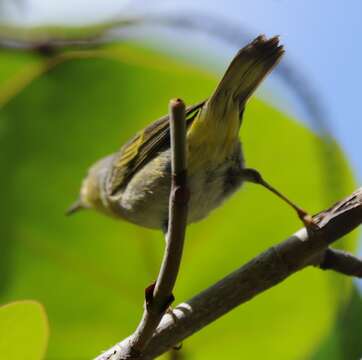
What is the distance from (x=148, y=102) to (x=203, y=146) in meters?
0.32

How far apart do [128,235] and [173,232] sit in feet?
2.81

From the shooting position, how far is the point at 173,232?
1.22m

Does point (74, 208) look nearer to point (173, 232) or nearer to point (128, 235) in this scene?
point (128, 235)

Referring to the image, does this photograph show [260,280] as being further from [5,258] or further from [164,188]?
[164,188]

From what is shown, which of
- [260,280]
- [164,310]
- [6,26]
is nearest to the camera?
[164,310]

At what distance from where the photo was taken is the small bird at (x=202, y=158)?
74.9 inches

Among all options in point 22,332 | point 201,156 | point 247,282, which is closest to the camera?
point 22,332

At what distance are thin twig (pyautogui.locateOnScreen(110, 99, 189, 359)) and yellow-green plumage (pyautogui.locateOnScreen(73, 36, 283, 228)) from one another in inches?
22.5

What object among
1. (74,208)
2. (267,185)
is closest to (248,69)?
(267,185)

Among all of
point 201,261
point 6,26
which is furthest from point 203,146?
point 6,26

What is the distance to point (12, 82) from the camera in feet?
5.52

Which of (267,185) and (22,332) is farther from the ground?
(267,185)

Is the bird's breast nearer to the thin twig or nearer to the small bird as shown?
the small bird

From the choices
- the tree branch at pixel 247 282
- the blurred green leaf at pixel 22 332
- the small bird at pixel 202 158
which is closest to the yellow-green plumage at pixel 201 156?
the small bird at pixel 202 158
